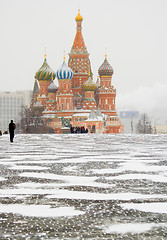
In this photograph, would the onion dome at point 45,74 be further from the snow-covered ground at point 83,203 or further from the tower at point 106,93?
the snow-covered ground at point 83,203

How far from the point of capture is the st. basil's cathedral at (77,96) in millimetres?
76875

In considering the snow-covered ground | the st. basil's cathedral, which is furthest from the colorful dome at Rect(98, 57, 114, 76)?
the snow-covered ground

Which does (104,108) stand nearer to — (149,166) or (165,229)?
(149,166)

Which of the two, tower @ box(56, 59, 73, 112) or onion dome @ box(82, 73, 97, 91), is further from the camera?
onion dome @ box(82, 73, 97, 91)

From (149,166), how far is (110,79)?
75951mm

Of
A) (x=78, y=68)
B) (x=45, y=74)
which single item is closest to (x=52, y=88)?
(x=45, y=74)

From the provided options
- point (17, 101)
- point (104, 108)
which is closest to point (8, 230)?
point (104, 108)

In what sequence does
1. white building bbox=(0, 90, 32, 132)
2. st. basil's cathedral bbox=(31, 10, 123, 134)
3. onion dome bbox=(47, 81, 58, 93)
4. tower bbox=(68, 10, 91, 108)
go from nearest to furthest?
st. basil's cathedral bbox=(31, 10, 123, 134), tower bbox=(68, 10, 91, 108), onion dome bbox=(47, 81, 58, 93), white building bbox=(0, 90, 32, 132)

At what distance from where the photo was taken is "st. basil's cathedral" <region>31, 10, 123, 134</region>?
252 ft

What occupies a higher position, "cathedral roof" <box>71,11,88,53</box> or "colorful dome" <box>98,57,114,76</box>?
"cathedral roof" <box>71,11,88,53</box>

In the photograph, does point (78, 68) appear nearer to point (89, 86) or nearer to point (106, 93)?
point (89, 86)

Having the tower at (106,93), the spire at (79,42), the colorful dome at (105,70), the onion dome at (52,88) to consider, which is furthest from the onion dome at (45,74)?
the tower at (106,93)

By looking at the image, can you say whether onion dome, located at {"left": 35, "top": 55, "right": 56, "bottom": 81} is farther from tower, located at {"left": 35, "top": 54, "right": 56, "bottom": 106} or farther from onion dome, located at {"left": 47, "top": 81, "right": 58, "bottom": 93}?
onion dome, located at {"left": 47, "top": 81, "right": 58, "bottom": 93}

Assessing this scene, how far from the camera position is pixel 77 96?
8100 cm
